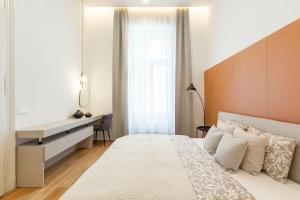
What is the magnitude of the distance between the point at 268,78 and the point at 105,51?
4090mm

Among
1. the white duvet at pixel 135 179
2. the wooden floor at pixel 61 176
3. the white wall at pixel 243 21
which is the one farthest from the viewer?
the wooden floor at pixel 61 176

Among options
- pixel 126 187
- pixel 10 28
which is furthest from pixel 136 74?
pixel 126 187

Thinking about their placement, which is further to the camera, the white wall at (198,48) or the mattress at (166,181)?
the white wall at (198,48)

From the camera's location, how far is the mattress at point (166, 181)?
133 centimetres

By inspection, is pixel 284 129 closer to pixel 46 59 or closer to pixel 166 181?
pixel 166 181

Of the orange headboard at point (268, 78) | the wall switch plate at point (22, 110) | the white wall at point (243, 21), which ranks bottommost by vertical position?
the wall switch plate at point (22, 110)

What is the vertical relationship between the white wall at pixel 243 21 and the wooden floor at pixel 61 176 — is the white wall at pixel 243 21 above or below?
above

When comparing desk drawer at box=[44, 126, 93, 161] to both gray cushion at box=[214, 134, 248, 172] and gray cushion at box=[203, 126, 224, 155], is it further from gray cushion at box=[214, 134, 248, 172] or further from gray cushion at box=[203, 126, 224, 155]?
gray cushion at box=[214, 134, 248, 172]

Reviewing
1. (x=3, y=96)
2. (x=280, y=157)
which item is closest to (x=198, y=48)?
(x=280, y=157)

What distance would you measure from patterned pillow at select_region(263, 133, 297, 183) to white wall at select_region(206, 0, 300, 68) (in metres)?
1.13

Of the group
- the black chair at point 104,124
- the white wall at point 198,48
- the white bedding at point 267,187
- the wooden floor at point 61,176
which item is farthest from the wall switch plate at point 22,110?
the white wall at point 198,48

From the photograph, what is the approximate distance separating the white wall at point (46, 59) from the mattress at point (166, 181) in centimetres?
166

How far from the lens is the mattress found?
1.33 meters

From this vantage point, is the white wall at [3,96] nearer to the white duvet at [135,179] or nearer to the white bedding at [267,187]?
the white duvet at [135,179]
